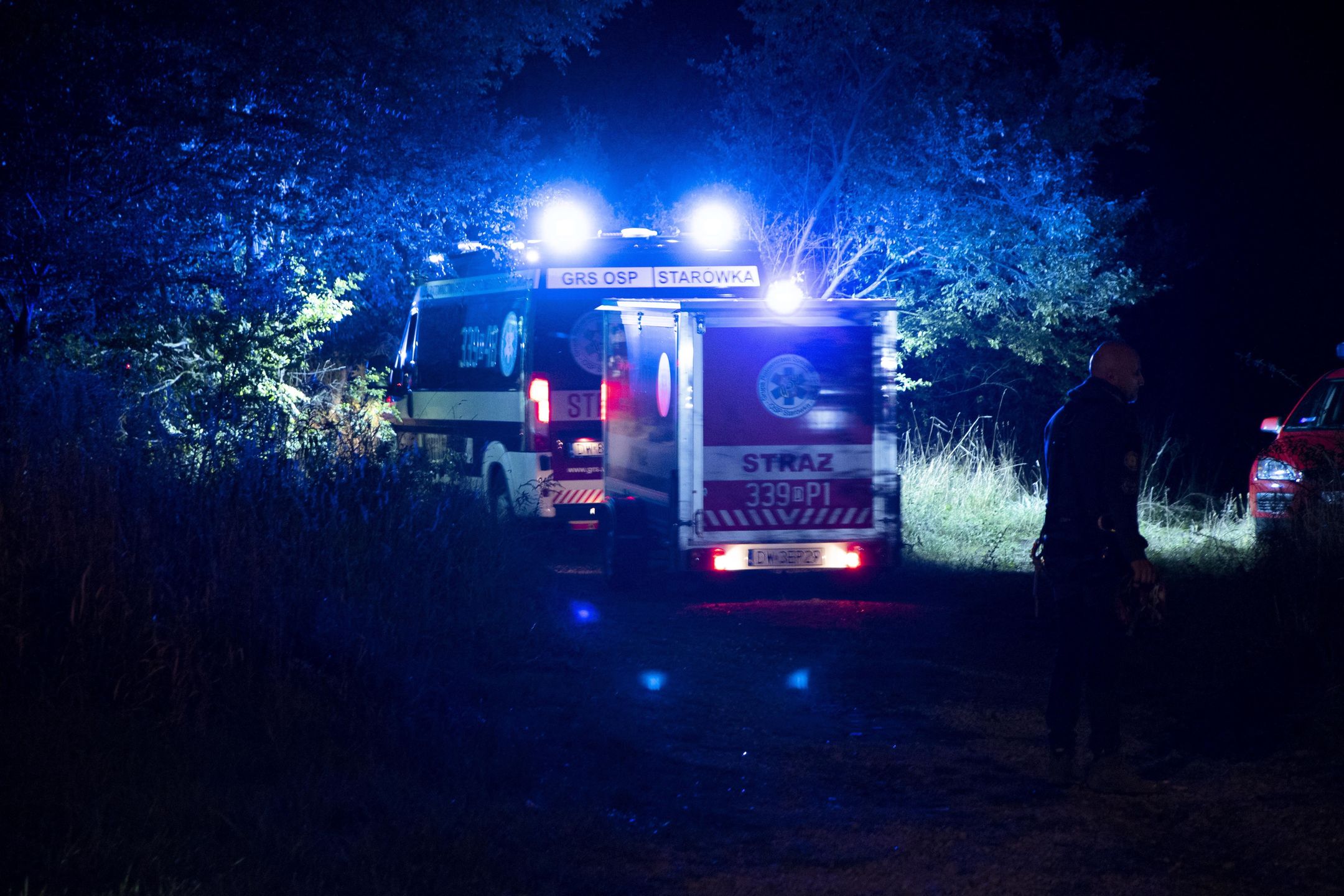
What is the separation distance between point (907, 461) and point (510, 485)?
483 centimetres

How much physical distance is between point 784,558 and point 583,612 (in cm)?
163

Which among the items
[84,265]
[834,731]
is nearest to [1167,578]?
[834,731]

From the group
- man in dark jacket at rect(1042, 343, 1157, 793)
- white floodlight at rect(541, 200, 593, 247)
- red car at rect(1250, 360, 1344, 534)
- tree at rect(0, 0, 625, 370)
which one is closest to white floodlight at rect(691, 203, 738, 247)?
white floodlight at rect(541, 200, 593, 247)

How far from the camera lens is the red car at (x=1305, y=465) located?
31.8 ft

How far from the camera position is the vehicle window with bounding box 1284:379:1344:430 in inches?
532

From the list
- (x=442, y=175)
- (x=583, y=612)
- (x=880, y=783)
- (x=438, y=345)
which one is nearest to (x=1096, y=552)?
(x=880, y=783)

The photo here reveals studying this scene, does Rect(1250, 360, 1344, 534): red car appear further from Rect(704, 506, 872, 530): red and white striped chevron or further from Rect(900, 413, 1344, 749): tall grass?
Rect(704, 506, 872, 530): red and white striped chevron

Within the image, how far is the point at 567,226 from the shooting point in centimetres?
1423

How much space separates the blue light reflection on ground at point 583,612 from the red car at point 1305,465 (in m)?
4.97

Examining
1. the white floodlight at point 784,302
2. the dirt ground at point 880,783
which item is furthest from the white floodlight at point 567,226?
the dirt ground at point 880,783

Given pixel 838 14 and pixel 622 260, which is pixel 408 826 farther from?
pixel 838 14

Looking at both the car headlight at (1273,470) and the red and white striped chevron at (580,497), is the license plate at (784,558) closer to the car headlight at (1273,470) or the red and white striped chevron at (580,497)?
the red and white striped chevron at (580,497)

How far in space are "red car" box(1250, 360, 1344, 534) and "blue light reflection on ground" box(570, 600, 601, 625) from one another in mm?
4973

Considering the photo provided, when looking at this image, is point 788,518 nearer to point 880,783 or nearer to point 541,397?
point 541,397
